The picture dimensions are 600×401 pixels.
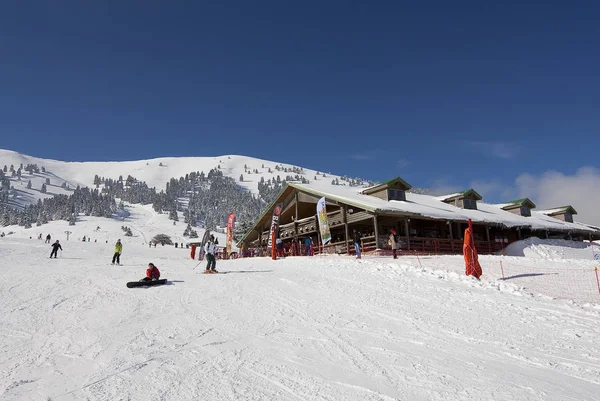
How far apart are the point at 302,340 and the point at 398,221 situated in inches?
900

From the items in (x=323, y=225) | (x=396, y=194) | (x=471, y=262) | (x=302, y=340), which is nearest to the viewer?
(x=302, y=340)

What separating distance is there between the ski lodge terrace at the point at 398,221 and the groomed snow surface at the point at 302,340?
1211 cm

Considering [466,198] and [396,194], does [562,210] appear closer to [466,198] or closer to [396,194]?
[466,198]

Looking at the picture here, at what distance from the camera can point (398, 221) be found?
2867 centimetres

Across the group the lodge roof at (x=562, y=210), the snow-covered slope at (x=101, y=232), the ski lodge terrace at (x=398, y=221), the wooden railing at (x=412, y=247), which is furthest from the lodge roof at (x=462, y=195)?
the snow-covered slope at (x=101, y=232)

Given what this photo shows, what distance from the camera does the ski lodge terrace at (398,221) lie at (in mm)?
25572

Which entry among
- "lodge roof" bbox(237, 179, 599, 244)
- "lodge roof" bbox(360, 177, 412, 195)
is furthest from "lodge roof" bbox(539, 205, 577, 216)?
"lodge roof" bbox(360, 177, 412, 195)

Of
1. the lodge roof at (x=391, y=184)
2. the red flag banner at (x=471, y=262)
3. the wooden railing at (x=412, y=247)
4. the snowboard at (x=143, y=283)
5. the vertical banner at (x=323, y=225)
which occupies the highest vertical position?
the lodge roof at (x=391, y=184)

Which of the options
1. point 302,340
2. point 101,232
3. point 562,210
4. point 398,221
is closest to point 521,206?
point 562,210

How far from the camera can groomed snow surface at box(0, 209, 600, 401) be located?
5.06 meters

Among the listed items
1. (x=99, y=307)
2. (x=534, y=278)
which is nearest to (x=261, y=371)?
(x=99, y=307)

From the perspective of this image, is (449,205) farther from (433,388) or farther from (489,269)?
(433,388)

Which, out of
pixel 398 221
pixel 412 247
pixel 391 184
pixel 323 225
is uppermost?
pixel 391 184

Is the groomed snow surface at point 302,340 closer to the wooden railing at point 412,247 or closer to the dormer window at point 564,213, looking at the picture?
the wooden railing at point 412,247
